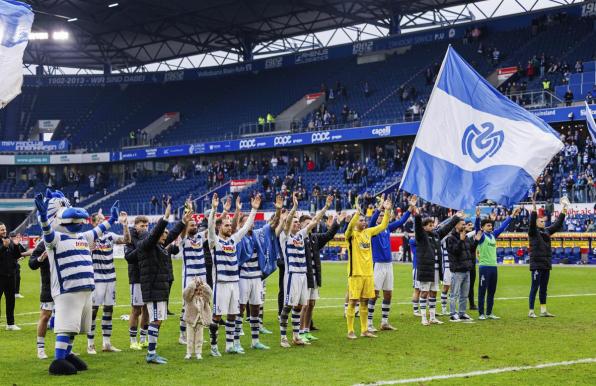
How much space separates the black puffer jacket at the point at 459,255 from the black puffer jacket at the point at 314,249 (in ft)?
10.2

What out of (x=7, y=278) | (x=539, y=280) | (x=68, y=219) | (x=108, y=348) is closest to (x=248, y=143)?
(x=7, y=278)

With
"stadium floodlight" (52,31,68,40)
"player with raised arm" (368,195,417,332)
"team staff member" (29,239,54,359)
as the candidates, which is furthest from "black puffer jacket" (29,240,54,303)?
"stadium floodlight" (52,31,68,40)

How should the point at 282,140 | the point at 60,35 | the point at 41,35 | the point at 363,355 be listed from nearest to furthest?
the point at 363,355, the point at 282,140, the point at 60,35, the point at 41,35

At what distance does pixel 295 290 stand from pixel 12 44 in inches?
235

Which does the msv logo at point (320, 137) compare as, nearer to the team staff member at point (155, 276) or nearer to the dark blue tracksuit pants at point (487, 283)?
the dark blue tracksuit pants at point (487, 283)

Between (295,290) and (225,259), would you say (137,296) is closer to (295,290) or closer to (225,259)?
(225,259)

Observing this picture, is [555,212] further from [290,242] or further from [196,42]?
[196,42]

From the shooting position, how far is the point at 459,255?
18.0 meters

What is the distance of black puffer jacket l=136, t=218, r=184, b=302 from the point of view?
1296 centimetres

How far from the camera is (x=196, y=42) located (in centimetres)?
6881

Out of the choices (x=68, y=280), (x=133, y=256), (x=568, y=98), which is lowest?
(x=68, y=280)

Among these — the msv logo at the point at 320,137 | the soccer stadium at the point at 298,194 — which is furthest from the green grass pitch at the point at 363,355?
the msv logo at the point at 320,137

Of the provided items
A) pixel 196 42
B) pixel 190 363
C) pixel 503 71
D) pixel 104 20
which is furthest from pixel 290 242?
pixel 196 42

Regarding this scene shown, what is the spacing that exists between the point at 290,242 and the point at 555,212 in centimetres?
2793
